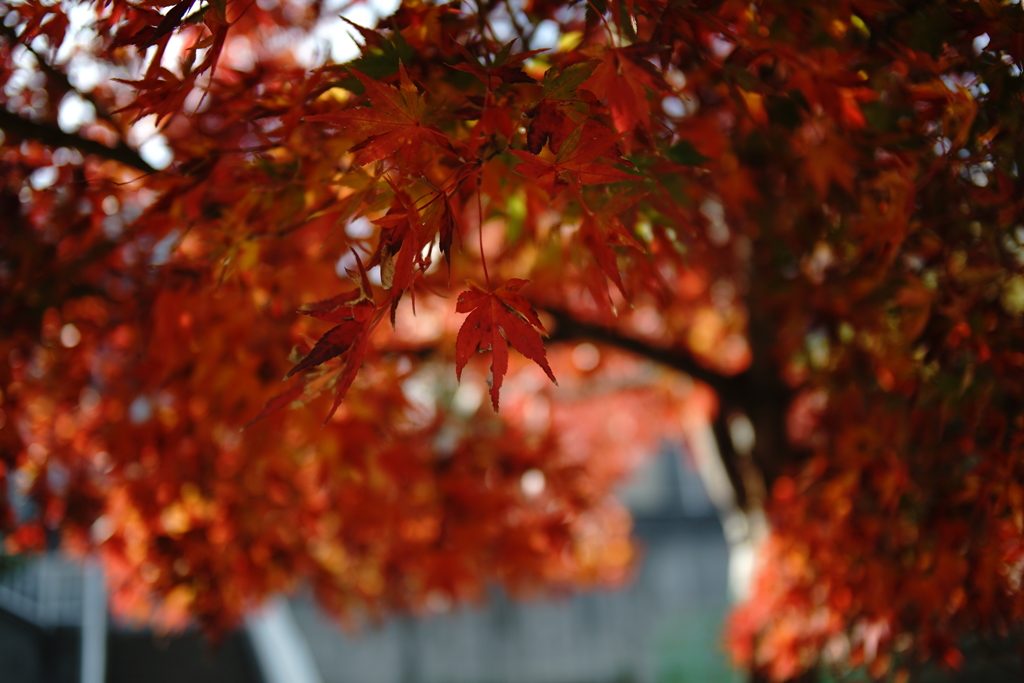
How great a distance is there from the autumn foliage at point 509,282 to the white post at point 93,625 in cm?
51

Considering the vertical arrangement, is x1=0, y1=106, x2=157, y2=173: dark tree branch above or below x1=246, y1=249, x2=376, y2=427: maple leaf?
below

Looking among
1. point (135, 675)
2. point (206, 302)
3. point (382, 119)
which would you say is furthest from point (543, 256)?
point (135, 675)

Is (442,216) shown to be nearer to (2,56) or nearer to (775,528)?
(2,56)

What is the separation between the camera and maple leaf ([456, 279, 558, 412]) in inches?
35.7

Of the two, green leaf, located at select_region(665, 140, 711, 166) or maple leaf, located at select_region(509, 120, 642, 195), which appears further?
green leaf, located at select_region(665, 140, 711, 166)

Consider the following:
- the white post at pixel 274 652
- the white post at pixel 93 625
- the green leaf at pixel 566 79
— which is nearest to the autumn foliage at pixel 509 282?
the green leaf at pixel 566 79

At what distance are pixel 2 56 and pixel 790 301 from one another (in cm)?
224

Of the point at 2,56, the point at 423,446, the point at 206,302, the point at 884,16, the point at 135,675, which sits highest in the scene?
the point at 884,16

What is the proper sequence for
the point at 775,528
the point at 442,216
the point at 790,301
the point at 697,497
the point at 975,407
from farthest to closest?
the point at 697,497
the point at 775,528
the point at 790,301
the point at 975,407
the point at 442,216

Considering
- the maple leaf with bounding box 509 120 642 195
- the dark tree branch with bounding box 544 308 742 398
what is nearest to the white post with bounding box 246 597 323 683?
the dark tree branch with bounding box 544 308 742 398

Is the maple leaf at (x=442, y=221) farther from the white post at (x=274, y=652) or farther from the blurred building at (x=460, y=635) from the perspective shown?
the white post at (x=274, y=652)

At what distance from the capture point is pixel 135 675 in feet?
13.1

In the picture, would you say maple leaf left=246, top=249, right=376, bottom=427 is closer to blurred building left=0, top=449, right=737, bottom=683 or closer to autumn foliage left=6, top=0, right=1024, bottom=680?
autumn foliage left=6, top=0, right=1024, bottom=680

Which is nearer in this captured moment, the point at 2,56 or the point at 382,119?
the point at 382,119
